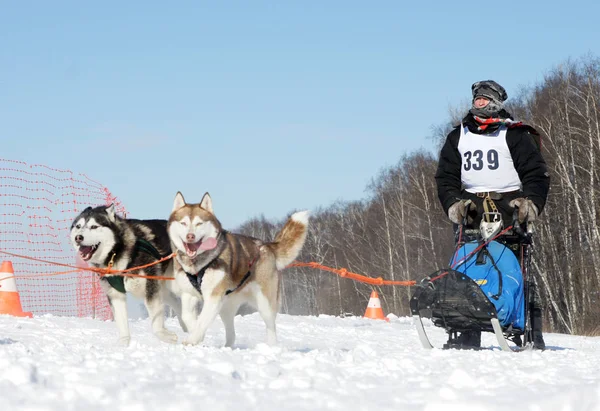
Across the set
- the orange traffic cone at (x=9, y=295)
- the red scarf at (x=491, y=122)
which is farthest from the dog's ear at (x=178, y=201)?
the orange traffic cone at (x=9, y=295)

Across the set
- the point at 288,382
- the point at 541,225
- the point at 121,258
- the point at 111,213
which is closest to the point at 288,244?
the point at 121,258

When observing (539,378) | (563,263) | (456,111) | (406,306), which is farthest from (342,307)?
(539,378)

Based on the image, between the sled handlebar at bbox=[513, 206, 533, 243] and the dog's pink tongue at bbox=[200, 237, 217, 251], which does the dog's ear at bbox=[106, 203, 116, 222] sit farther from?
the sled handlebar at bbox=[513, 206, 533, 243]

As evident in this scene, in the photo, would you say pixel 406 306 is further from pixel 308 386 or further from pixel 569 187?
pixel 308 386

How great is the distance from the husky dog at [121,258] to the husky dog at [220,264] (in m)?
0.34

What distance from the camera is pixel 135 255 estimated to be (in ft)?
19.3

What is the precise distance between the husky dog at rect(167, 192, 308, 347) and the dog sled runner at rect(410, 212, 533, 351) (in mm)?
1134

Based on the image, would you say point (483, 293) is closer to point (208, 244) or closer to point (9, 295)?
point (208, 244)

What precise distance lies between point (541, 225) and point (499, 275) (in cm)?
1875

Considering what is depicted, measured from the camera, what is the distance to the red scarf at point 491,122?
17.9 ft

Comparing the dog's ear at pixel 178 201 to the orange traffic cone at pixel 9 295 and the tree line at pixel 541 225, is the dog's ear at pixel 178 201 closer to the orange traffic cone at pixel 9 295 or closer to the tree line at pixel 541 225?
the orange traffic cone at pixel 9 295

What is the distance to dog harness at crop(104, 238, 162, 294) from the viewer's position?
223 inches

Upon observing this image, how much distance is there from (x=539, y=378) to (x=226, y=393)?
1.43 meters

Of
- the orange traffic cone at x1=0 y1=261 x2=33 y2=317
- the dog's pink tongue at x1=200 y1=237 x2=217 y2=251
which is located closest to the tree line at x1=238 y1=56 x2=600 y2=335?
the orange traffic cone at x1=0 y1=261 x2=33 y2=317
